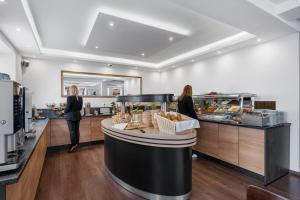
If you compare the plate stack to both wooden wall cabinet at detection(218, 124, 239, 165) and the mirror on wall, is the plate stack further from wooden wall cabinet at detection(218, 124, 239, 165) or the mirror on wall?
the mirror on wall

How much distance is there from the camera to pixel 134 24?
2.93 m

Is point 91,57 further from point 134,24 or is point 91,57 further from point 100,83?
point 134,24

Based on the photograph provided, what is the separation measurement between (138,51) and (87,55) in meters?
1.65

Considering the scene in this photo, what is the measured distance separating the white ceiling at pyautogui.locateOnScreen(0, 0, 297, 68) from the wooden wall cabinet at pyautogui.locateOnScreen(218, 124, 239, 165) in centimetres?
185

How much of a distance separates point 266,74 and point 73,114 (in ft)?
15.1

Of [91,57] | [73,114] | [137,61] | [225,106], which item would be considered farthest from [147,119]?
[137,61]

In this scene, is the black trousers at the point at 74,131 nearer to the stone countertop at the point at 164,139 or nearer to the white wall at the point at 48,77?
the white wall at the point at 48,77

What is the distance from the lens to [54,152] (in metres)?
4.41

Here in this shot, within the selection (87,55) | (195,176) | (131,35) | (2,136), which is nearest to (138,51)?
(131,35)

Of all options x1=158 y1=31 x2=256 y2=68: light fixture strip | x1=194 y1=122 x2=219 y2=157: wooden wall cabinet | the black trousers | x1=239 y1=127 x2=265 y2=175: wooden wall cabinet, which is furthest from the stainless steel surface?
x1=158 y1=31 x2=256 y2=68: light fixture strip

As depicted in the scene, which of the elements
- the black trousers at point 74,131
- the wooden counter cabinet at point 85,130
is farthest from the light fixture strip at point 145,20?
the wooden counter cabinet at point 85,130

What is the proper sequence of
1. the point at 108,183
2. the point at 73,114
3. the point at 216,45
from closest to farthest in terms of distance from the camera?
the point at 108,183 → the point at 216,45 → the point at 73,114

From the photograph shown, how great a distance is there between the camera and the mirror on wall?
204 inches

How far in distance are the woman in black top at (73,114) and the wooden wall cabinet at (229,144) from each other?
354 cm
